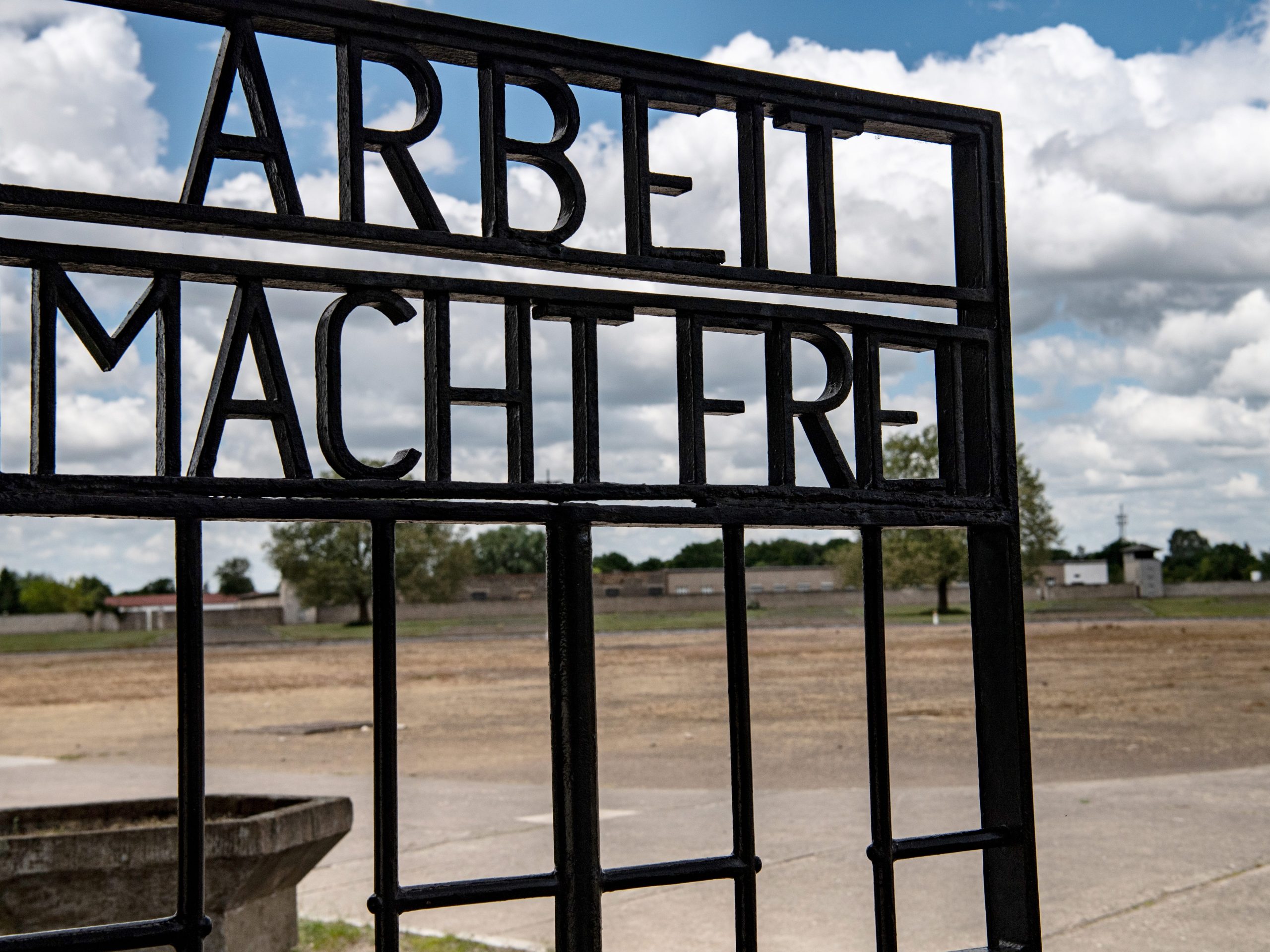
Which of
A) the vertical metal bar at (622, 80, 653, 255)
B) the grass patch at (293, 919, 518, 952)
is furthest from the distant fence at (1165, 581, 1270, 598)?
the vertical metal bar at (622, 80, 653, 255)

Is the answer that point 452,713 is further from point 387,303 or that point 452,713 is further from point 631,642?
point 631,642

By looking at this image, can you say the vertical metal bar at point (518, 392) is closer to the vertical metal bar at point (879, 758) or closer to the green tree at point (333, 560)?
the vertical metal bar at point (879, 758)

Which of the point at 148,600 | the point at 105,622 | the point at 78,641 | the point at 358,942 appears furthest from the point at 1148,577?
the point at 358,942

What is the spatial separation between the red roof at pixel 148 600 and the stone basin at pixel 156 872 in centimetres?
8534

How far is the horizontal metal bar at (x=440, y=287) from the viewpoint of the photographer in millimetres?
2068

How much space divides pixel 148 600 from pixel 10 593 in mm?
14159

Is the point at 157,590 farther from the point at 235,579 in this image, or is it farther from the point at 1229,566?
the point at 1229,566

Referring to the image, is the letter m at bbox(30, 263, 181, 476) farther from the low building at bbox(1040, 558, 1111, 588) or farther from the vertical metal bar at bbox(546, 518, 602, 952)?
the low building at bbox(1040, 558, 1111, 588)

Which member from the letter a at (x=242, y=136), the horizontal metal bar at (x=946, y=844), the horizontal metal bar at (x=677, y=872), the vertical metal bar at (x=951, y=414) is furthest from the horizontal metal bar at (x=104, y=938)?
the vertical metal bar at (x=951, y=414)

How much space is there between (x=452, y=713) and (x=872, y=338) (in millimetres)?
15608

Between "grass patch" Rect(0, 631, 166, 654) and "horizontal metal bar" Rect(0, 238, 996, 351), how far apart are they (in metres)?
47.6

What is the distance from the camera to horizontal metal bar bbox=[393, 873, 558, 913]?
87.6 inches

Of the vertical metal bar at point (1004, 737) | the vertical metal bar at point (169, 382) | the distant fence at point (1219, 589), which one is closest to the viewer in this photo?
the vertical metal bar at point (169, 382)

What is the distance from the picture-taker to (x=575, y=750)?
235 centimetres
